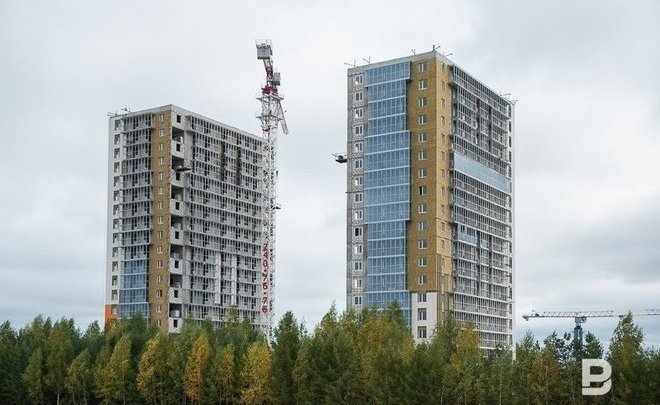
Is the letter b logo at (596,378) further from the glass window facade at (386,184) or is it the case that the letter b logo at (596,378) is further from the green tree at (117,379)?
the glass window facade at (386,184)

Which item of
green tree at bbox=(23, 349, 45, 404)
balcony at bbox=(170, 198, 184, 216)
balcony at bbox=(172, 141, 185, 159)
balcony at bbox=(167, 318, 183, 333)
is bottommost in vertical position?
green tree at bbox=(23, 349, 45, 404)

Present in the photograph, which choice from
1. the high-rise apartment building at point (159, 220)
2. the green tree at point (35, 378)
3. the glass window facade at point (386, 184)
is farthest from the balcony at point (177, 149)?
the green tree at point (35, 378)

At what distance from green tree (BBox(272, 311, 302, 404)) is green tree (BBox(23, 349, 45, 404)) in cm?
3450

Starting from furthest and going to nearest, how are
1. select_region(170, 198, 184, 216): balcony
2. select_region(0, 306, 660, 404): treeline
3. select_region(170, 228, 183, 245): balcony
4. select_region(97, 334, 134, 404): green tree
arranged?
select_region(170, 198, 184, 216): balcony
select_region(170, 228, 183, 245): balcony
select_region(97, 334, 134, 404): green tree
select_region(0, 306, 660, 404): treeline

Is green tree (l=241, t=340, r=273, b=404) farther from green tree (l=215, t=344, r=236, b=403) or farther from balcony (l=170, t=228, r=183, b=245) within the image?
balcony (l=170, t=228, r=183, b=245)

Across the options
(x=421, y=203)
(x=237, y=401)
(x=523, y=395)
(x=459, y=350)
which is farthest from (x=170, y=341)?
(x=421, y=203)

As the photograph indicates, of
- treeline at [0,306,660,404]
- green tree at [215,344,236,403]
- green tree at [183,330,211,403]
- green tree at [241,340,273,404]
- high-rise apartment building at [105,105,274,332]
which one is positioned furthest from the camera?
high-rise apartment building at [105,105,274,332]

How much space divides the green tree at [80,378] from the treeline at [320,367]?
146 mm

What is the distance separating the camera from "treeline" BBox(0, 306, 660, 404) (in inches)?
3639

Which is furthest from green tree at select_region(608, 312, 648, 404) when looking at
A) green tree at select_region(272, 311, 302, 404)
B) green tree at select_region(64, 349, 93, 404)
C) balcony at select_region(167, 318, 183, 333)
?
balcony at select_region(167, 318, 183, 333)

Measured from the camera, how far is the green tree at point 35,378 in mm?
123438

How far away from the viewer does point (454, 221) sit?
536ft

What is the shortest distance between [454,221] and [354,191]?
17.6m

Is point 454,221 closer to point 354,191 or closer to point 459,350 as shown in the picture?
point 354,191
